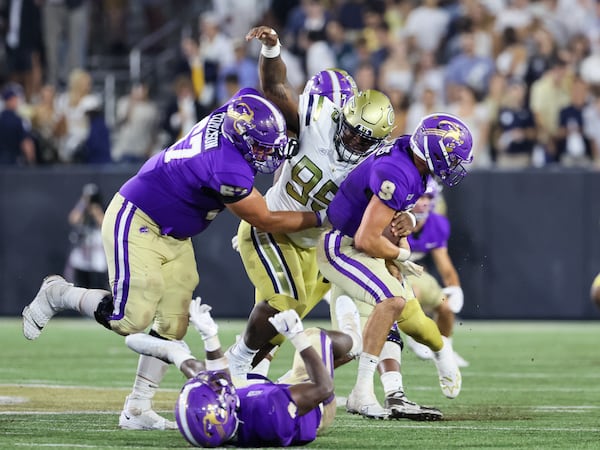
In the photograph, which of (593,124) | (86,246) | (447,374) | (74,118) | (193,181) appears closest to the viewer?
(193,181)

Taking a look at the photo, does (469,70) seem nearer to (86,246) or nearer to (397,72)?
(397,72)

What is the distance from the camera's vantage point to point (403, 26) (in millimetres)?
15688

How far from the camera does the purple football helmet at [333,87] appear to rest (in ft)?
25.0

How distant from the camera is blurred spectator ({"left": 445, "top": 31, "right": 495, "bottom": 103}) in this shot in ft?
47.6

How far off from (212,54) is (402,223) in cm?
880

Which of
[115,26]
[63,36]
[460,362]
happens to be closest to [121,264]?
[460,362]

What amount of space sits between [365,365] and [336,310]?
13.2 inches

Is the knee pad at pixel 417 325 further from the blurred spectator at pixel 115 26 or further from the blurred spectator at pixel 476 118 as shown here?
the blurred spectator at pixel 115 26

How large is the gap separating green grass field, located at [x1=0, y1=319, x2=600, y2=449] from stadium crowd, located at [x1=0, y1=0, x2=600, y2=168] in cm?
219

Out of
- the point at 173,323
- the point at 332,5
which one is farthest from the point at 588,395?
the point at 332,5

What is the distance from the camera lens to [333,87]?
25.1 ft

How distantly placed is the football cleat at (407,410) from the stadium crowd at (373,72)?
6882 millimetres

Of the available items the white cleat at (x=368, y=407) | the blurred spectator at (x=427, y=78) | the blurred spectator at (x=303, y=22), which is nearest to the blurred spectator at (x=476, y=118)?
the blurred spectator at (x=427, y=78)

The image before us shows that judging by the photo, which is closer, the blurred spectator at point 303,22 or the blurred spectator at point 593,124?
the blurred spectator at point 593,124
